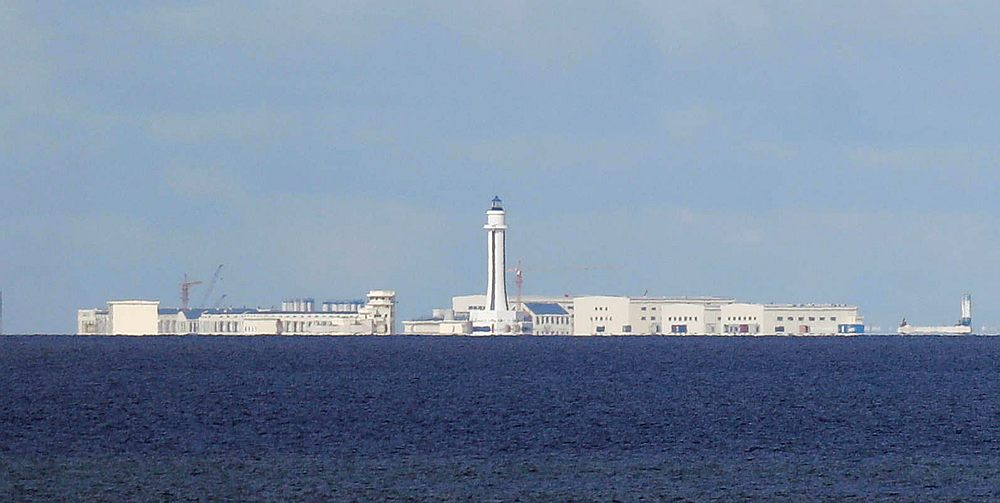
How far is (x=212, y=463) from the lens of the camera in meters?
53.3

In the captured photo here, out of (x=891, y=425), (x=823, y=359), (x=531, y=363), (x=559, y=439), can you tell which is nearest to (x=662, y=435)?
(x=559, y=439)

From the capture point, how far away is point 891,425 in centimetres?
7050

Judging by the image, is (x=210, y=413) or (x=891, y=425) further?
(x=210, y=413)

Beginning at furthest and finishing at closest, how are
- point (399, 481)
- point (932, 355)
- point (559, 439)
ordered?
point (932, 355), point (559, 439), point (399, 481)

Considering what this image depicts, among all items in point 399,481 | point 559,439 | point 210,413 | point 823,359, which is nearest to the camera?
point 399,481

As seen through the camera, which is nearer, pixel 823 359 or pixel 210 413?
pixel 210 413

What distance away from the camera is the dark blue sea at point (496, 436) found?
47.9 meters

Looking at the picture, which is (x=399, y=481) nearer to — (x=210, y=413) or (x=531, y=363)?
(x=210, y=413)

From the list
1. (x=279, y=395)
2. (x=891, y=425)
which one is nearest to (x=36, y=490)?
(x=891, y=425)

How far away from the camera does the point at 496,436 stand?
64188 millimetres

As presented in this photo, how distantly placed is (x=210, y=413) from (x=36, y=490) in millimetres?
29289

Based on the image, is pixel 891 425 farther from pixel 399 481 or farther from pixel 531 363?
pixel 531 363

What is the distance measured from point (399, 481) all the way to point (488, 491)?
3.13 m

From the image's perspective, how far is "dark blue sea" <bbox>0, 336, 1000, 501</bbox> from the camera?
47.9 m
